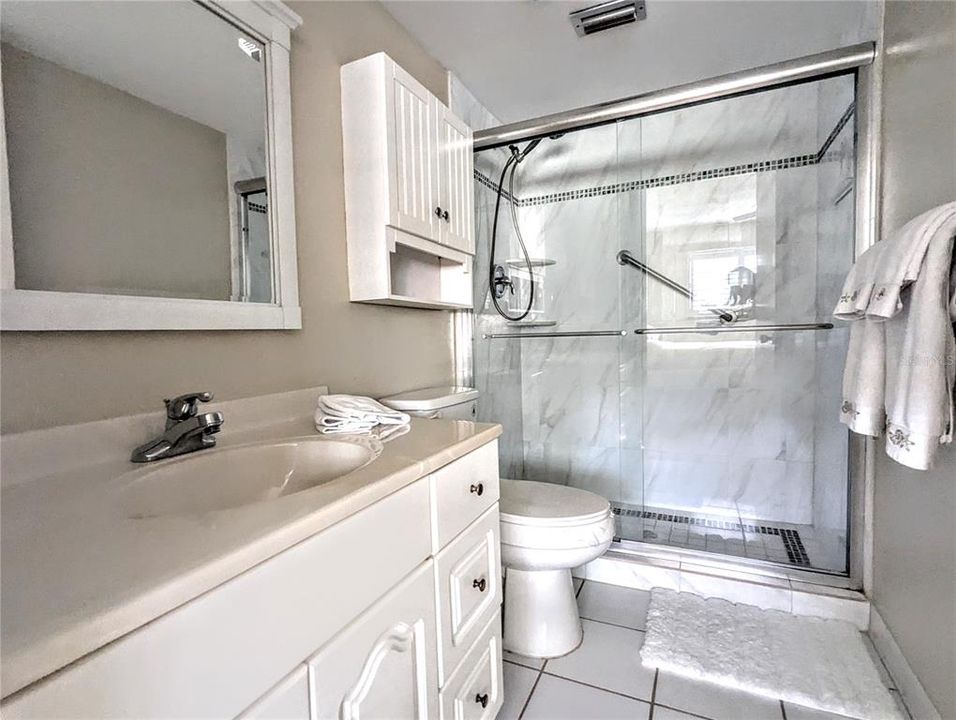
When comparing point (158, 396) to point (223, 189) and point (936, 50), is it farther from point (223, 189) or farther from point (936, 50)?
point (936, 50)

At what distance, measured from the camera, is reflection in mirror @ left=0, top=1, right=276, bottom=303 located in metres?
0.73

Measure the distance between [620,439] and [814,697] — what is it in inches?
56.8

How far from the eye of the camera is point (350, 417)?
1100 millimetres

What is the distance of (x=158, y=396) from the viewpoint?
889 mm

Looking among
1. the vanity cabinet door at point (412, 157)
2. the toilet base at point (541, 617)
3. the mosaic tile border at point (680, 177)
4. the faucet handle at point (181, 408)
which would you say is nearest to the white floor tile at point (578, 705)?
the toilet base at point (541, 617)

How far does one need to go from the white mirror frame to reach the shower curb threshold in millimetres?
1598

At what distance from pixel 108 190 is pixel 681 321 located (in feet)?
8.18

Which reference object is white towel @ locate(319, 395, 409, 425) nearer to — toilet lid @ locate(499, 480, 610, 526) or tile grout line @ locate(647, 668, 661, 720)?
toilet lid @ locate(499, 480, 610, 526)

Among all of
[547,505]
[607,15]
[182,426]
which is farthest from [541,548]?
[607,15]

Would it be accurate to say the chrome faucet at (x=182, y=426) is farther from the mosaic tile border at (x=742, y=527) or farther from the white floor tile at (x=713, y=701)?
the mosaic tile border at (x=742, y=527)

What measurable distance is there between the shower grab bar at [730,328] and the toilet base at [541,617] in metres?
1.50

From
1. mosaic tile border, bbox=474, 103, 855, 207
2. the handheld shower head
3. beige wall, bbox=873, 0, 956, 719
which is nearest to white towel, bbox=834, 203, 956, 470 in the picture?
beige wall, bbox=873, 0, 956, 719

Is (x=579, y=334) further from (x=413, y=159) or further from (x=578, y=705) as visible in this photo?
(x=578, y=705)

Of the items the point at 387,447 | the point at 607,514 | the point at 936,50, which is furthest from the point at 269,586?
the point at 936,50
